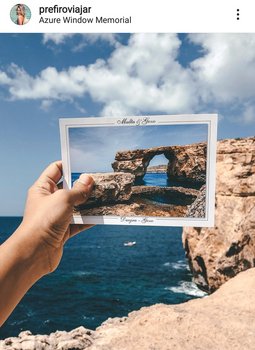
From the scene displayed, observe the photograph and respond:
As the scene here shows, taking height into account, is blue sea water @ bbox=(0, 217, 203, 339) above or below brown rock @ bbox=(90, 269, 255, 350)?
Result: below

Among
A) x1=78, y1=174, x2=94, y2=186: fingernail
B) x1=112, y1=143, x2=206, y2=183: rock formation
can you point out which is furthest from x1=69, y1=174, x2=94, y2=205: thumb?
x1=112, y1=143, x2=206, y2=183: rock formation

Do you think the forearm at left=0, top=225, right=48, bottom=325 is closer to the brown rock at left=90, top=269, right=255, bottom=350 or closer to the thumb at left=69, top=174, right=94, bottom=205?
the thumb at left=69, top=174, right=94, bottom=205

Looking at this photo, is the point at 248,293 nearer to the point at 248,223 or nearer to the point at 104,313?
the point at 248,223

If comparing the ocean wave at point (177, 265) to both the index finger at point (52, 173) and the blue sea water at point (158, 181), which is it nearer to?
the blue sea water at point (158, 181)

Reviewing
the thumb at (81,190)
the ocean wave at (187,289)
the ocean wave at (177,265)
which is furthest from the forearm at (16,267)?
the ocean wave at (177,265)

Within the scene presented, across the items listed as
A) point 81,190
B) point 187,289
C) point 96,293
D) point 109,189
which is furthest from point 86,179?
point 96,293

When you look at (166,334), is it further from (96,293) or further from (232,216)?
(96,293)
